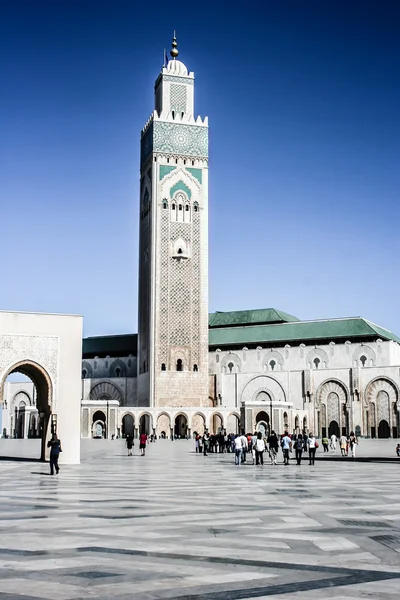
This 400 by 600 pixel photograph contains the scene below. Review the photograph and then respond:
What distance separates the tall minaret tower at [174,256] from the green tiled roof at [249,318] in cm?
682

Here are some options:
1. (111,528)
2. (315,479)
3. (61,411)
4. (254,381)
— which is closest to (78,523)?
(111,528)

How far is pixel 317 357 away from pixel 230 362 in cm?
667

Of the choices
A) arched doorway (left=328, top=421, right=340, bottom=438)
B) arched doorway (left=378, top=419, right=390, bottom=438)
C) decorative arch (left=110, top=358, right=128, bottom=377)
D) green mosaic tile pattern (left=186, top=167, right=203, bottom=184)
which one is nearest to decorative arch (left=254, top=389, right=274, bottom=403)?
arched doorway (left=328, top=421, right=340, bottom=438)

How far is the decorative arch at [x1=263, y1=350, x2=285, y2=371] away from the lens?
172 ft

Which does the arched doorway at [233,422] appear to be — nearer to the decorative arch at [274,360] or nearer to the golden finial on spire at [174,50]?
the decorative arch at [274,360]

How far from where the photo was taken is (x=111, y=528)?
7105mm

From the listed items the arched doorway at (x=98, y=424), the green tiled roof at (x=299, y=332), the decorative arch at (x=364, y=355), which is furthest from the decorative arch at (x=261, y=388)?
the arched doorway at (x=98, y=424)

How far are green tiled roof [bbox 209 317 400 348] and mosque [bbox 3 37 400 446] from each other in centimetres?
8

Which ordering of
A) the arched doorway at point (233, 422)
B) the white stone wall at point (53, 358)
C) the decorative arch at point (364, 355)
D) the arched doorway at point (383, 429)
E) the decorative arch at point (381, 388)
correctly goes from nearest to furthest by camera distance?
1. the white stone wall at point (53, 358)
2. the arched doorway at point (383, 429)
3. the decorative arch at point (381, 388)
4. the arched doorway at point (233, 422)
5. the decorative arch at point (364, 355)

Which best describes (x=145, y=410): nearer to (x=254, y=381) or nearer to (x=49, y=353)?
(x=254, y=381)

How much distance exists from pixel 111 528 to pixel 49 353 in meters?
13.1

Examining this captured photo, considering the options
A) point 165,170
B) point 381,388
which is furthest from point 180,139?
point 381,388

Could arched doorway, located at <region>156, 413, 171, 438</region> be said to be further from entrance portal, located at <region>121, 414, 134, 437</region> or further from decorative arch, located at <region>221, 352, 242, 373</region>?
decorative arch, located at <region>221, 352, 242, 373</region>

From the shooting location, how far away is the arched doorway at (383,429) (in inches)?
1806
